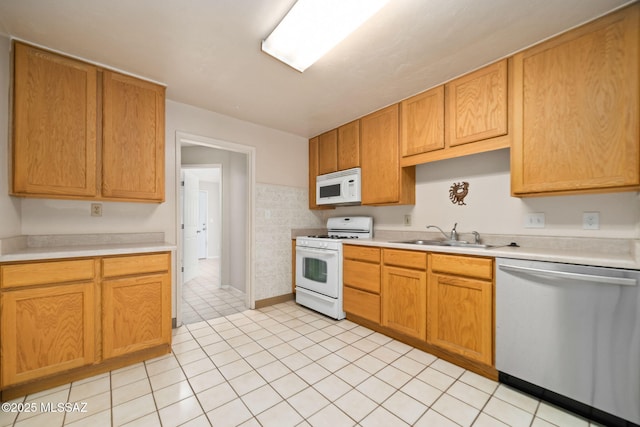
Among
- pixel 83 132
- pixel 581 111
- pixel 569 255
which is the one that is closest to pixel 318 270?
pixel 569 255

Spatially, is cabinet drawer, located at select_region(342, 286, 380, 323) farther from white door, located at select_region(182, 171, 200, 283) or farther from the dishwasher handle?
white door, located at select_region(182, 171, 200, 283)

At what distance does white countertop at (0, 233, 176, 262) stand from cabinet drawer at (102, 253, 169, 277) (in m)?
0.05

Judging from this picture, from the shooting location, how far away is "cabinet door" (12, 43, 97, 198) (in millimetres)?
1796

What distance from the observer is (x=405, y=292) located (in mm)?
2346

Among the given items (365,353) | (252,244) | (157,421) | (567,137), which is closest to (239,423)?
(157,421)

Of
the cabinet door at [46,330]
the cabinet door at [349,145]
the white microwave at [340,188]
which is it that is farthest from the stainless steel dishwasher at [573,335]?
the cabinet door at [46,330]

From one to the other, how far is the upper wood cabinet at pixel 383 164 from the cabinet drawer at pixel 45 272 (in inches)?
103

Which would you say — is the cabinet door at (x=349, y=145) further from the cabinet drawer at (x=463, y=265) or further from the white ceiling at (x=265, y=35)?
the cabinet drawer at (x=463, y=265)

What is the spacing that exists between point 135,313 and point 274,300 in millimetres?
1727

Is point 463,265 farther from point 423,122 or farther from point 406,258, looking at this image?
point 423,122

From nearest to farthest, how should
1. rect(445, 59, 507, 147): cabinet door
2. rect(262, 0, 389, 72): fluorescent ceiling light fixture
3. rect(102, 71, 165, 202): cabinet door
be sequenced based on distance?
rect(262, 0, 389, 72): fluorescent ceiling light fixture
rect(445, 59, 507, 147): cabinet door
rect(102, 71, 165, 202): cabinet door

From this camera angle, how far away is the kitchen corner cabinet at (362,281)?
→ 260cm

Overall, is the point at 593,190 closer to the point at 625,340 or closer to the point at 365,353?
the point at 625,340

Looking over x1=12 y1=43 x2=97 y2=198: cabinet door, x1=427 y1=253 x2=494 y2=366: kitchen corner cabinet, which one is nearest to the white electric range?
x1=427 y1=253 x2=494 y2=366: kitchen corner cabinet
